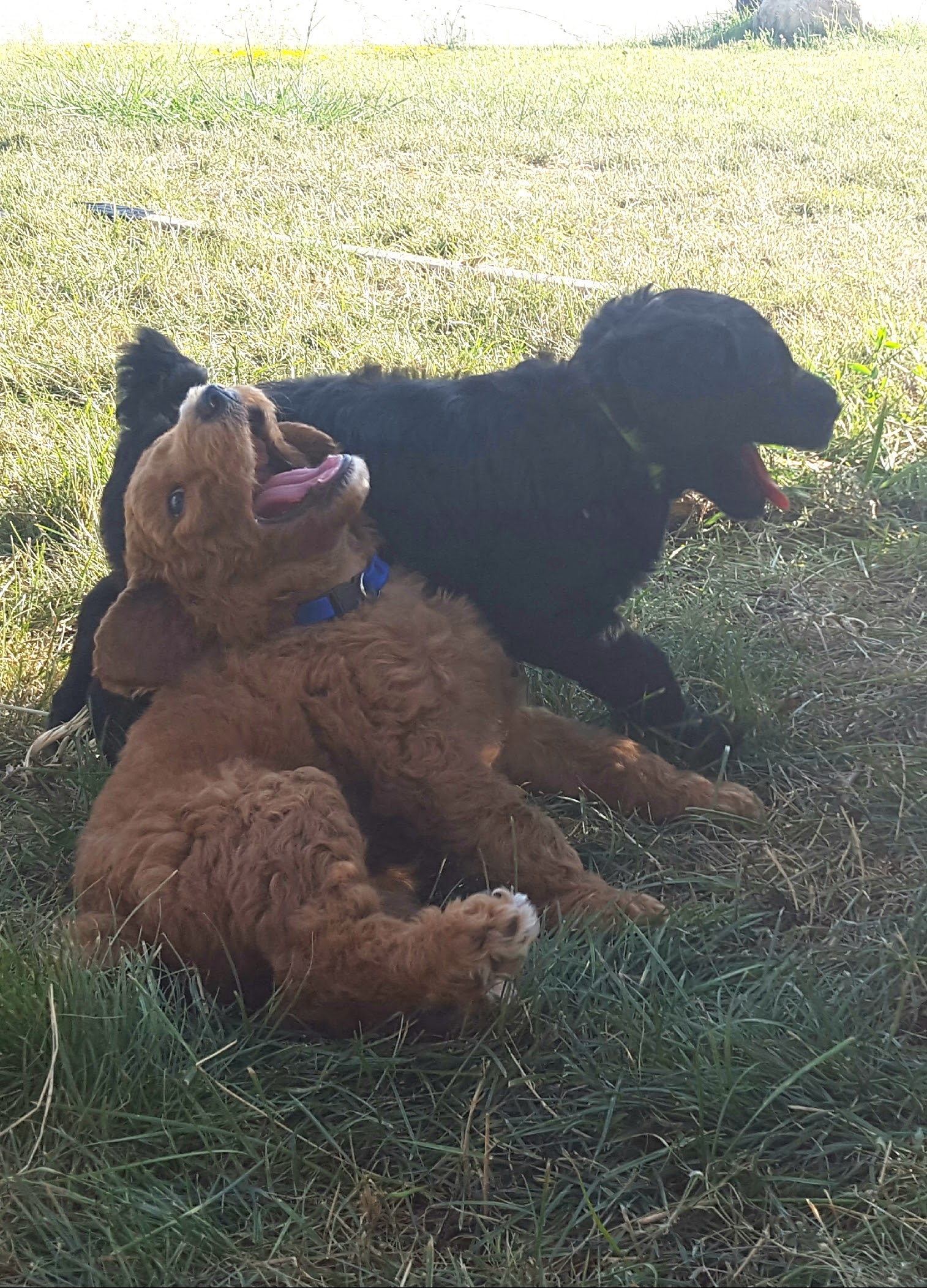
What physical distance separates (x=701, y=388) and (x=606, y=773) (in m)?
0.95

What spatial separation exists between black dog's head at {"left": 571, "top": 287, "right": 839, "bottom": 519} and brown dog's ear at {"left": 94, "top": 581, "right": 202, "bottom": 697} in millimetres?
1175

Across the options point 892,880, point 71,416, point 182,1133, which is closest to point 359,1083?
point 182,1133

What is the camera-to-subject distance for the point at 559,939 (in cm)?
205

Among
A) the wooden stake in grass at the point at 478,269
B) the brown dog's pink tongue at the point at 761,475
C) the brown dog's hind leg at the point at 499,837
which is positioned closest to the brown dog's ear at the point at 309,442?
the brown dog's hind leg at the point at 499,837

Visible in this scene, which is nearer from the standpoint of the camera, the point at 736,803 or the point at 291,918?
the point at 291,918

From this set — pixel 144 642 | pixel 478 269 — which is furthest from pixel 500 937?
pixel 478 269

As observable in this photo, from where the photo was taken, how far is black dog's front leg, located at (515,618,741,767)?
2.75 meters

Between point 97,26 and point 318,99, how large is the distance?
495 cm

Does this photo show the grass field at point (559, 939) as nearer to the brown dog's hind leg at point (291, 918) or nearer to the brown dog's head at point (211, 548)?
the brown dog's hind leg at point (291, 918)

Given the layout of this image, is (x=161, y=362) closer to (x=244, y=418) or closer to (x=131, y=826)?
(x=244, y=418)

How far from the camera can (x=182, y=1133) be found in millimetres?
1716

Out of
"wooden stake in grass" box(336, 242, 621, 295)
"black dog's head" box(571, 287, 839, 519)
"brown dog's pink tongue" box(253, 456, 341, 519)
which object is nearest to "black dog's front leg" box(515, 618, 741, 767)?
"black dog's head" box(571, 287, 839, 519)

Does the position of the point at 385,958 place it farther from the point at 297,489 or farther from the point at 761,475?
the point at 761,475

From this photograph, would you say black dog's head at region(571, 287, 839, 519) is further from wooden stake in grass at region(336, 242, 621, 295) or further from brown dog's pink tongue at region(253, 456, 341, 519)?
wooden stake in grass at region(336, 242, 621, 295)
